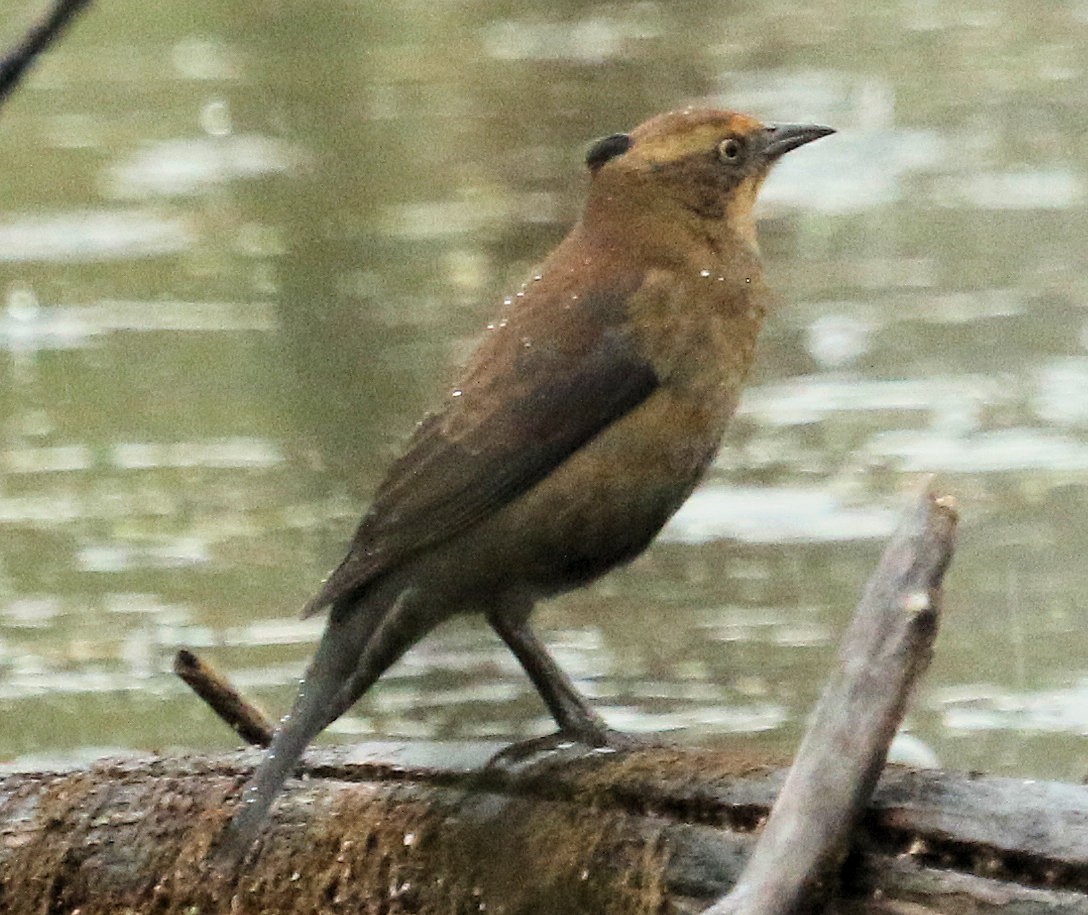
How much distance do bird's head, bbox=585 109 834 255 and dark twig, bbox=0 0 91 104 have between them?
262 centimetres

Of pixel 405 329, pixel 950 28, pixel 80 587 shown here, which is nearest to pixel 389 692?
pixel 80 587

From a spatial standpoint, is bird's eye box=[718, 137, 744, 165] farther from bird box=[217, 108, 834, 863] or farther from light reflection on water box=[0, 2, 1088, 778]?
light reflection on water box=[0, 2, 1088, 778]

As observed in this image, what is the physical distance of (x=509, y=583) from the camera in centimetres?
450

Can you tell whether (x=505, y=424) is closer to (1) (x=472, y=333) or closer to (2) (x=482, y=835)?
(2) (x=482, y=835)

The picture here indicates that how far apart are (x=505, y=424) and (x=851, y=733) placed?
1186mm

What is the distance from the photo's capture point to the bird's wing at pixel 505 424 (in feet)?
14.3

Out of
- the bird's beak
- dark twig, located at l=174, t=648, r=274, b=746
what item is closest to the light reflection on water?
dark twig, located at l=174, t=648, r=274, b=746

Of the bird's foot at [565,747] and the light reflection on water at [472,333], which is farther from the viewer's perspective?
the light reflection on water at [472,333]

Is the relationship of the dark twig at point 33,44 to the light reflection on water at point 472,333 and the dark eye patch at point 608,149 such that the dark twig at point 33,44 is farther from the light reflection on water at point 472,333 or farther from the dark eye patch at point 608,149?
the light reflection on water at point 472,333

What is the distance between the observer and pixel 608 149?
4988 mm

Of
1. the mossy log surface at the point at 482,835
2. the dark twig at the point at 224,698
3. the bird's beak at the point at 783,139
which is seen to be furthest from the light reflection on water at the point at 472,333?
the mossy log surface at the point at 482,835

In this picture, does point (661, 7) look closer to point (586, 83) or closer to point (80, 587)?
point (586, 83)

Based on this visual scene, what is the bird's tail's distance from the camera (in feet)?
13.5

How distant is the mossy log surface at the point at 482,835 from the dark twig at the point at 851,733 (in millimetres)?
140
